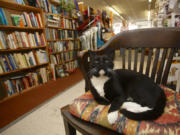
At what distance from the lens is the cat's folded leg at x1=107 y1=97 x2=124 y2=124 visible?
474 mm

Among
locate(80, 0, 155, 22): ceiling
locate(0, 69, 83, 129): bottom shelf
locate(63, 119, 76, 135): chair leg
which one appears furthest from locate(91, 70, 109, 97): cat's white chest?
locate(80, 0, 155, 22): ceiling

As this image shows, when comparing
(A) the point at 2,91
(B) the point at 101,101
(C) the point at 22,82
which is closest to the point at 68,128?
(B) the point at 101,101

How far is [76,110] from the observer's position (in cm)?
58

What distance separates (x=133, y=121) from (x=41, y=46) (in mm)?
2311

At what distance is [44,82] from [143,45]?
2.25 metres

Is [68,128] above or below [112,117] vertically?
below

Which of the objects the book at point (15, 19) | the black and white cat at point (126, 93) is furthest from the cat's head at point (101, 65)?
the book at point (15, 19)

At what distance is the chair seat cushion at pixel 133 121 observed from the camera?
42 cm

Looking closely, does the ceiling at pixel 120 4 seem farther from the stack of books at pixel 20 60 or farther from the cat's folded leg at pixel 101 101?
the cat's folded leg at pixel 101 101

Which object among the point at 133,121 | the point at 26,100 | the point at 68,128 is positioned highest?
the point at 133,121

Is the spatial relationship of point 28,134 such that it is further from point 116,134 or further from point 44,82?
point 44,82

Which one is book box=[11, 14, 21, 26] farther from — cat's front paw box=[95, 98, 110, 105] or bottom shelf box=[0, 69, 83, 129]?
cat's front paw box=[95, 98, 110, 105]

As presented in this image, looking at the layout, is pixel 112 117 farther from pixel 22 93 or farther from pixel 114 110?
pixel 22 93

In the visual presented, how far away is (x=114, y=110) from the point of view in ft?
1.68
